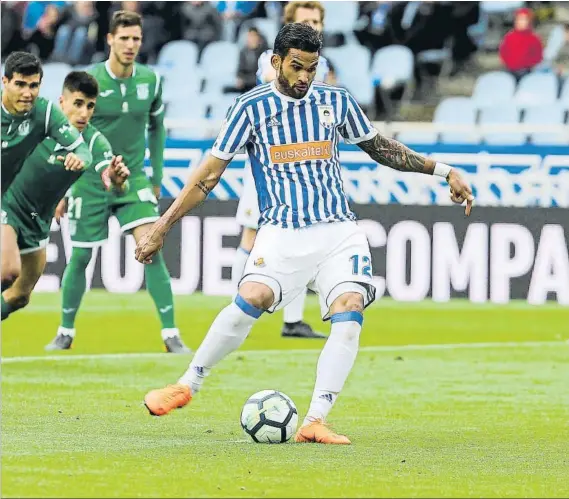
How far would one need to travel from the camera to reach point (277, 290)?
7.50 meters

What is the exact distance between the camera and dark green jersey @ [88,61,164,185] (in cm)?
1132

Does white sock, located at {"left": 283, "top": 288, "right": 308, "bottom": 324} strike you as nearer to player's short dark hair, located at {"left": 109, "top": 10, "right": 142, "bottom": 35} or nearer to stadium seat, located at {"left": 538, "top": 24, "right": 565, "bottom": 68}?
player's short dark hair, located at {"left": 109, "top": 10, "right": 142, "bottom": 35}

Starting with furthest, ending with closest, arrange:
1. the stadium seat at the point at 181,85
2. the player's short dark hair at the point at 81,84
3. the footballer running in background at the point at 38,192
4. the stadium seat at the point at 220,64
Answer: the stadium seat at the point at 220,64 < the stadium seat at the point at 181,85 < the player's short dark hair at the point at 81,84 < the footballer running in background at the point at 38,192

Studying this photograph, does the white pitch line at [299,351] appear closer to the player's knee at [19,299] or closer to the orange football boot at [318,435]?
the player's knee at [19,299]

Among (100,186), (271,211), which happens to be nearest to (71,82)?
(100,186)

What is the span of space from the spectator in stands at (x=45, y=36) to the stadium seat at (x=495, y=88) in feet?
20.0

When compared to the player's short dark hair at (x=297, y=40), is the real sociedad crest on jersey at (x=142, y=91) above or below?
below

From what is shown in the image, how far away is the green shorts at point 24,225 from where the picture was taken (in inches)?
400

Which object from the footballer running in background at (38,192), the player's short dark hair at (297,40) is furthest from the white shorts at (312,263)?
the footballer running in background at (38,192)

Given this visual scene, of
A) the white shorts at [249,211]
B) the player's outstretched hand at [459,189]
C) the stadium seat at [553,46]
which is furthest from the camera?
the stadium seat at [553,46]

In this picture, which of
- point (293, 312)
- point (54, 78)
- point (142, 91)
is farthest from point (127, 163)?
point (54, 78)

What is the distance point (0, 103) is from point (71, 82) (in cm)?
122

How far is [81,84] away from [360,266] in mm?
3748

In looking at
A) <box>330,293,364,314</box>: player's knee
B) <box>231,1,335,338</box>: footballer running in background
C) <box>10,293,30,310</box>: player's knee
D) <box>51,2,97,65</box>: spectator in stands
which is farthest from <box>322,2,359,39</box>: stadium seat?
<box>330,293,364,314</box>: player's knee
